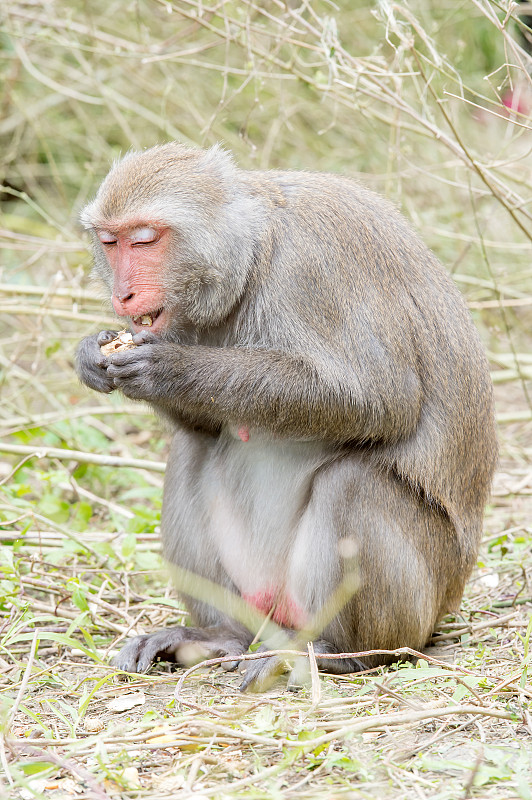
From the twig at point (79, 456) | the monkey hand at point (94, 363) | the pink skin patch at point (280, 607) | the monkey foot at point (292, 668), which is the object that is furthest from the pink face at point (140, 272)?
the twig at point (79, 456)

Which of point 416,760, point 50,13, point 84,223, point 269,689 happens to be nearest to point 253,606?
point 269,689

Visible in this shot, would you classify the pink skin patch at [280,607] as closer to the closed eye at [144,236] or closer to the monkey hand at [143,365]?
the monkey hand at [143,365]

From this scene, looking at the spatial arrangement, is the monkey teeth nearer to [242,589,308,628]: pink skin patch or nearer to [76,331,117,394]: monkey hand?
[76,331,117,394]: monkey hand

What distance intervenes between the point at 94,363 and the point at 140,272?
0.58 meters

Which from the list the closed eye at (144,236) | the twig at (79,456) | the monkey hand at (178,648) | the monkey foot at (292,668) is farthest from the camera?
the twig at (79,456)

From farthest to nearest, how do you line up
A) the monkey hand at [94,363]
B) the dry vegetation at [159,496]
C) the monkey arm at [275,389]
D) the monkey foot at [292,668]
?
the monkey hand at [94,363], the monkey arm at [275,389], the monkey foot at [292,668], the dry vegetation at [159,496]

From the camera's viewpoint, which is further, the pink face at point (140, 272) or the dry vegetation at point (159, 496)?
the pink face at point (140, 272)

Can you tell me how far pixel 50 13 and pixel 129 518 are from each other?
4968 mm

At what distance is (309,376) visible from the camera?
445 cm

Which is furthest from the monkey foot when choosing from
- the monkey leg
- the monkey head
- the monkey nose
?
the monkey nose

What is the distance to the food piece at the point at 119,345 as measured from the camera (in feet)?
15.6

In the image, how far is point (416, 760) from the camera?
3398 mm

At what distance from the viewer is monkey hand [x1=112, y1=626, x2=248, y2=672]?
15.4ft

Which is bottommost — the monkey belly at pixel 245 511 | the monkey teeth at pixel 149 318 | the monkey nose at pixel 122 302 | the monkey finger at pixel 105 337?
the monkey belly at pixel 245 511
